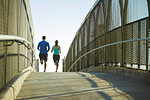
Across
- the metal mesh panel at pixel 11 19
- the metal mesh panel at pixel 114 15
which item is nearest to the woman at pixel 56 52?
the metal mesh panel at pixel 114 15

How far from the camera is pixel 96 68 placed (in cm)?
1122

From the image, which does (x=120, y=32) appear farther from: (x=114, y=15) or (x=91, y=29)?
(x=91, y=29)

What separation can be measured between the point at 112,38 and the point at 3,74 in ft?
19.3

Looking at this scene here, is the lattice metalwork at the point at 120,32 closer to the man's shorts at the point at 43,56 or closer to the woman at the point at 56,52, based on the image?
the woman at the point at 56,52

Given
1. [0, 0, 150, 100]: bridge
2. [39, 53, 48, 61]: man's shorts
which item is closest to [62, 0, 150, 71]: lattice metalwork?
[0, 0, 150, 100]: bridge

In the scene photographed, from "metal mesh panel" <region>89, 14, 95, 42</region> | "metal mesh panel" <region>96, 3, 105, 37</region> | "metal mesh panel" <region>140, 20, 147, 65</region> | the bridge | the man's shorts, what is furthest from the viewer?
"metal mesh panel" <region>89, 14, 95, 42</region>

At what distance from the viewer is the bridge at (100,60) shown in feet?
14.7

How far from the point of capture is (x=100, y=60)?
36.0ft

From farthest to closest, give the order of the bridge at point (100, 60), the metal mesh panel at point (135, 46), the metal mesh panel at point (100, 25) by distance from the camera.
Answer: the metal mesh panel at point (100, 25)
the metal mesh panel at point (135, 46)
the bridge at point (100, 60)

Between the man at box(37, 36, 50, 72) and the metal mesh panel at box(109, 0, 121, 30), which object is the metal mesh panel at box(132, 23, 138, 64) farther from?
the man at box(37, 36, 50, 72)

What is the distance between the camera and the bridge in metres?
4.47

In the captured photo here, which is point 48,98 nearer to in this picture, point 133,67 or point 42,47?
point 133,67

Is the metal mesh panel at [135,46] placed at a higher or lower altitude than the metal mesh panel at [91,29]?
lower

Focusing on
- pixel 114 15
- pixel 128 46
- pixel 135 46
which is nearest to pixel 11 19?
pixel 135 46
